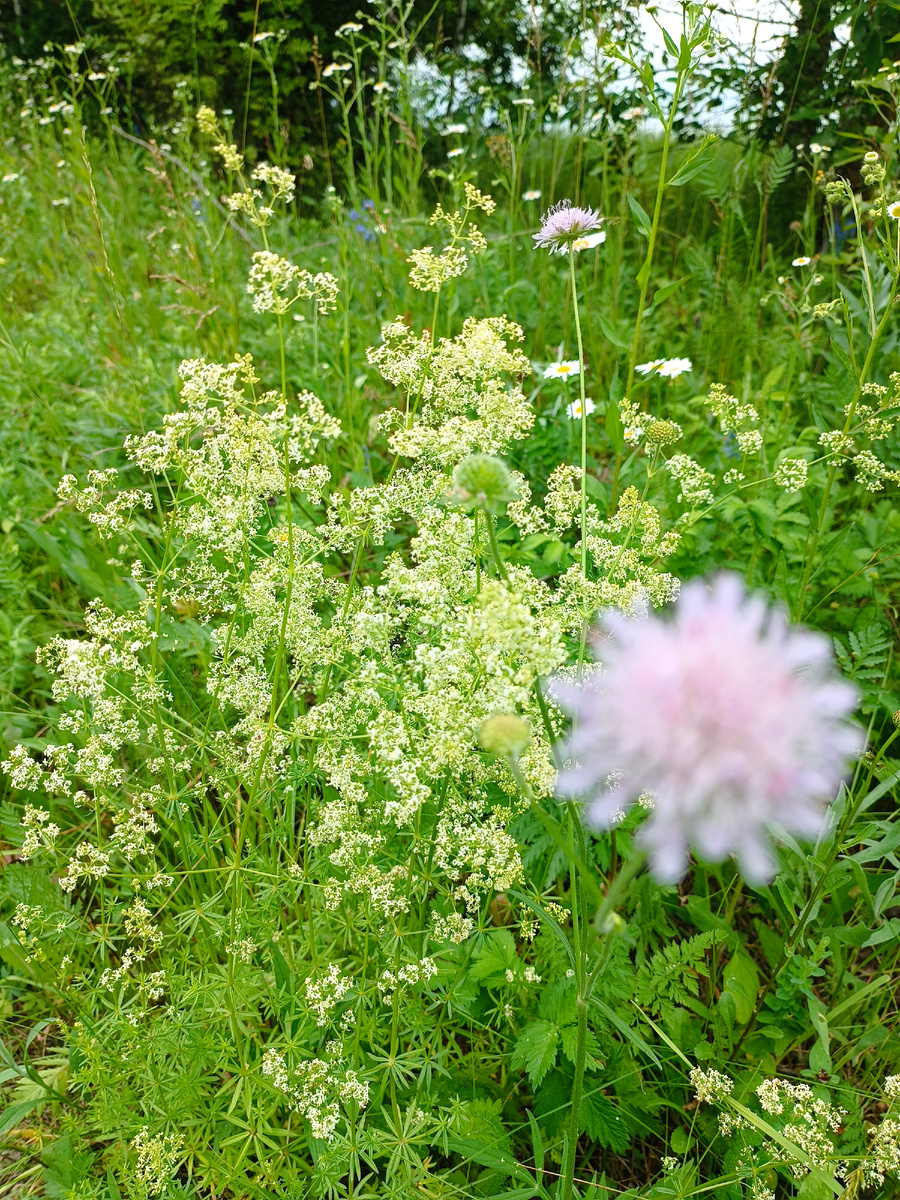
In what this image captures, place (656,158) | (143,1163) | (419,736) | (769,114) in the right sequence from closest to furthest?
(419,736) < (143,1163) < (769,114) < (656,158)

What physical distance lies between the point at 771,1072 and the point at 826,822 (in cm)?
62

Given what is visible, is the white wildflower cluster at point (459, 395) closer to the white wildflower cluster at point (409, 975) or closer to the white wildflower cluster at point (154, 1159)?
the white wildflower cluster at point (409, 975)

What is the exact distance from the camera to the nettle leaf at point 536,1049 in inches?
63.5

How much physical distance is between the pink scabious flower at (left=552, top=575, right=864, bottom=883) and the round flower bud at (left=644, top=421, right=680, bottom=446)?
1.35 meters

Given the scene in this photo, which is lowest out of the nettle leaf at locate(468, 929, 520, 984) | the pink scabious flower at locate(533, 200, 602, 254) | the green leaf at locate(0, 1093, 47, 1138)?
the green leaf at locate(0, 1093, 47, 1138)

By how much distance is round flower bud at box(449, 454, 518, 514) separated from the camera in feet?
4.05

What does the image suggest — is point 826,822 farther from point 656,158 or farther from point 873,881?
point 656,158

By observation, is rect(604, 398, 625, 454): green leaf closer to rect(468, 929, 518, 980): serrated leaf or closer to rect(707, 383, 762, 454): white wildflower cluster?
rect(707, 383, 762, 454): white wildflower cluster

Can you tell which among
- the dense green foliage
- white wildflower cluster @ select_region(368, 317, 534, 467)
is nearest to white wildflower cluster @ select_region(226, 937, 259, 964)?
the dense green foliage

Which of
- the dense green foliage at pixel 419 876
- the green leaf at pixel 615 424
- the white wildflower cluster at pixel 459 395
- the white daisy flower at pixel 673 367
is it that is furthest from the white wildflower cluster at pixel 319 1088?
the white daisy flower at pixel 673 367

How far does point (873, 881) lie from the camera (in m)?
2.24

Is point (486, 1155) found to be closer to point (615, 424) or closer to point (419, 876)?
point (419, 876)

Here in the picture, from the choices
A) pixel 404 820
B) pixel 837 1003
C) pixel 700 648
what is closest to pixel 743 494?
pixel 837 1003

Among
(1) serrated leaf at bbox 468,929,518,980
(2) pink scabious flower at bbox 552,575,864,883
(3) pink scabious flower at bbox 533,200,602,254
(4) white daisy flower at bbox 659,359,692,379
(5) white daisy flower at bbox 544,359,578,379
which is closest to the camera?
(2) pink scabious flower at bbox 552,575,864,883
